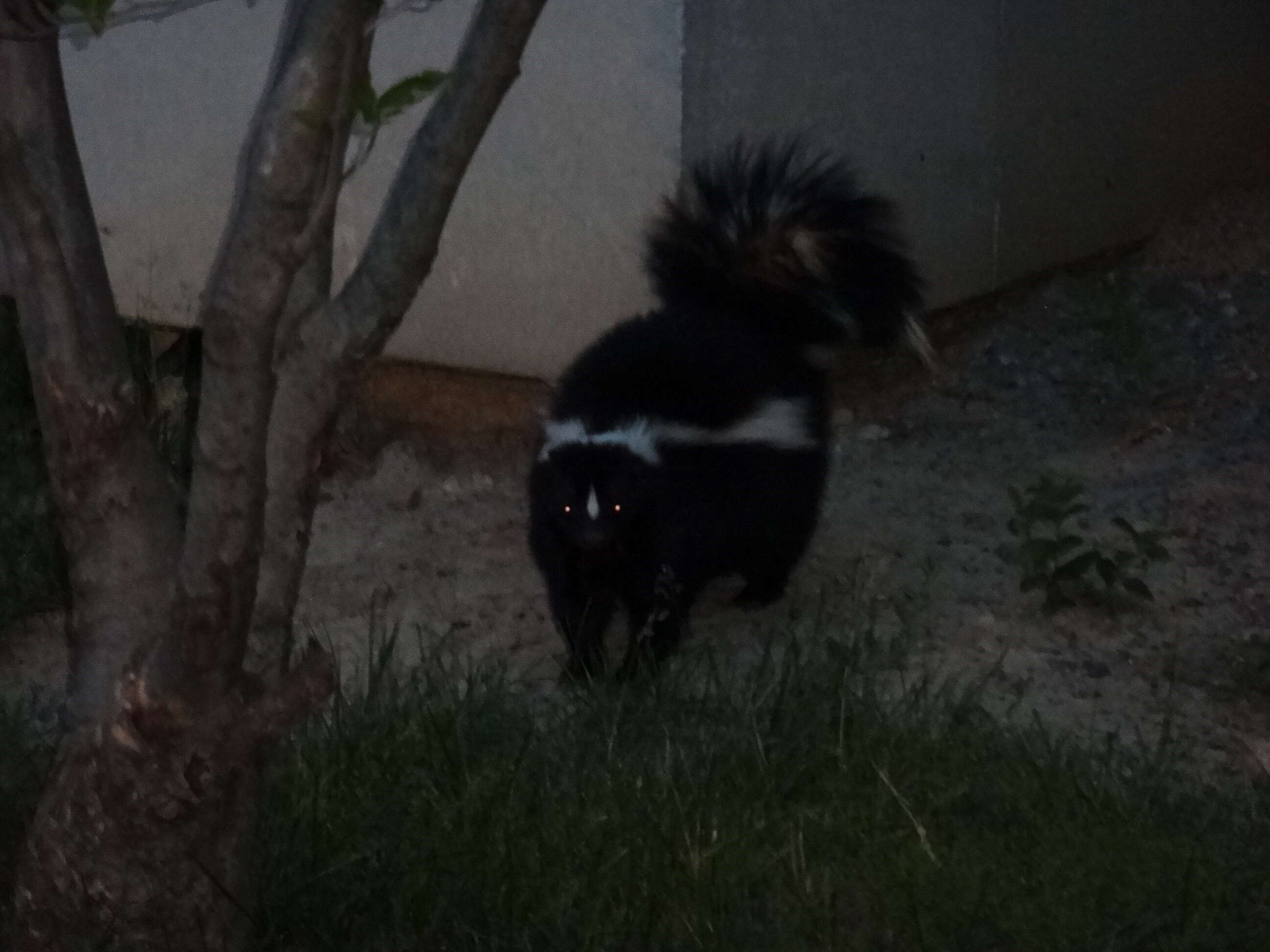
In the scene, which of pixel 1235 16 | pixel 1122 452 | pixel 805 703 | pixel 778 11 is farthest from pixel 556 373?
pixel 1235 16

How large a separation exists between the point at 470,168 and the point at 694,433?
4.14 ft

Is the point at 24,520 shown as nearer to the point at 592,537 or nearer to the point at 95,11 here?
the point at 592,537

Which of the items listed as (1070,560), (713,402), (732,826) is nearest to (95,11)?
(732,826)

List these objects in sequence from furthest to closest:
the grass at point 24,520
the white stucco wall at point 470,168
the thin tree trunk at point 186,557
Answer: the white stucco wall at point 470,168, the grass at point 24,520, the thin tree trunk at point 186,557

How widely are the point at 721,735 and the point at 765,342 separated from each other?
1674mm

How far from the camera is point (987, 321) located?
6.37 m

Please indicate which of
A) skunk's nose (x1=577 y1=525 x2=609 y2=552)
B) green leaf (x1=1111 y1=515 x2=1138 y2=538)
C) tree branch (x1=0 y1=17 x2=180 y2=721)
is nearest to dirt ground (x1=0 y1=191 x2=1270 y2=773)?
green leaf (x1=1111 y1=515 x2=1138 y2=538)

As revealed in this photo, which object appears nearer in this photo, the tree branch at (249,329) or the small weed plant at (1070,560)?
the tree branch at (249,329)

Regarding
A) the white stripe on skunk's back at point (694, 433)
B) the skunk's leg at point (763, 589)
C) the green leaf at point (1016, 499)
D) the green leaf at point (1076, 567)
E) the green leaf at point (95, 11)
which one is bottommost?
the skunk's leg at point (763, 589)

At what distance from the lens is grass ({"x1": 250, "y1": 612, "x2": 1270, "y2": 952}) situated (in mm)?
2754

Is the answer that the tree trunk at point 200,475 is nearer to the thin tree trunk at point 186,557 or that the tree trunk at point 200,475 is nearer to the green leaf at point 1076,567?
the thin tree trunk at point 186,557

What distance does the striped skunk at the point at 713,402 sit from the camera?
14.3ft

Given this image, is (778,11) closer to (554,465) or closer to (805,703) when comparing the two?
(554,465)

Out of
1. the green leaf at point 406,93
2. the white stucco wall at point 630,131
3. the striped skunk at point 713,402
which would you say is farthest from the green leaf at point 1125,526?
the green leaf at point 406,93
